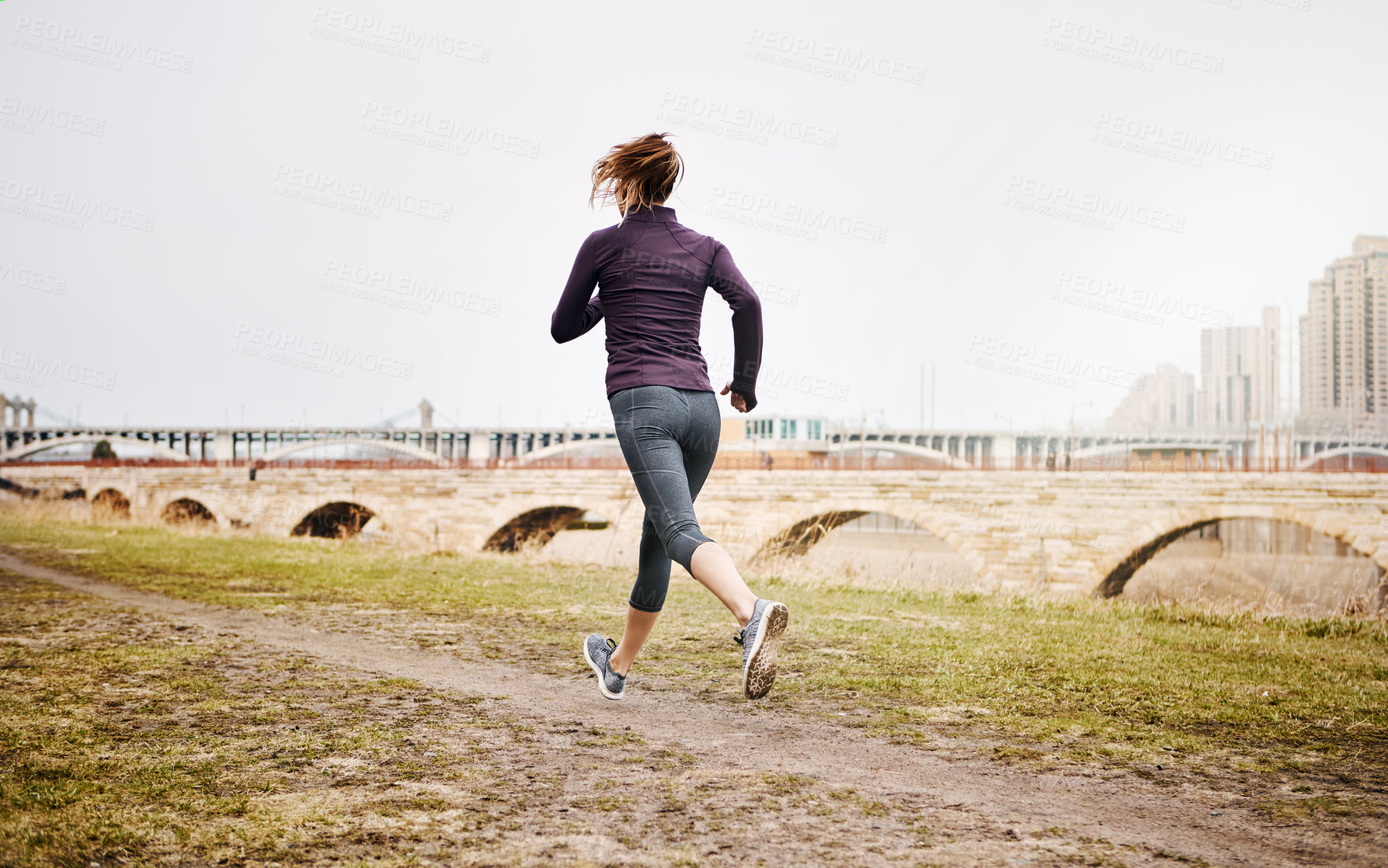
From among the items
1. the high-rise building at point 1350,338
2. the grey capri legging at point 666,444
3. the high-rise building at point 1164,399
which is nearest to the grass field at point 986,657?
the grey capri legging at point 666,444

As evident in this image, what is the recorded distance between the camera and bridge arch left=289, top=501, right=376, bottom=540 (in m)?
33.3

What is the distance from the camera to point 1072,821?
87.4 inches

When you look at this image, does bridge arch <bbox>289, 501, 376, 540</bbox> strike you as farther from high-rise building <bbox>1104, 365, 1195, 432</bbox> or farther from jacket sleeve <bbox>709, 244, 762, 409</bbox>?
high-rise building <bbox>1104, 365, 1195, 432</bbox>

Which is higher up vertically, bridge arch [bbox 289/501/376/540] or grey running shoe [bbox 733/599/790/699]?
grey running shoe [bbox 733/599/790/699]

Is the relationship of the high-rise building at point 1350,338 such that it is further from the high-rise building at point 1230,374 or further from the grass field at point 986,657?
the grass field at point 986,657

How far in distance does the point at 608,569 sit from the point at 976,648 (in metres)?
6.38

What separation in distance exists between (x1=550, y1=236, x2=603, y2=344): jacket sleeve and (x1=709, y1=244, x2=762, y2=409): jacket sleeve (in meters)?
0.42

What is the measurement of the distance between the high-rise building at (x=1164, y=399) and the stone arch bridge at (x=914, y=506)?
10120 cm

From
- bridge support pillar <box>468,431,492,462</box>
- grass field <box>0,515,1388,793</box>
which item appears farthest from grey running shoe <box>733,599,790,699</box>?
bridge support pillar <box>468,431,492,462</box>

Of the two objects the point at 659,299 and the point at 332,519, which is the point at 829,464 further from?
the point at 659,299

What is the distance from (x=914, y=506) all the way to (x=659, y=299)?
21.0m

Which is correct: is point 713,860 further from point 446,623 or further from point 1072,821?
point 446,623

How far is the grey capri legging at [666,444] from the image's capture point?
3098 mm

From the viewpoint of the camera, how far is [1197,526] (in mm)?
21203
